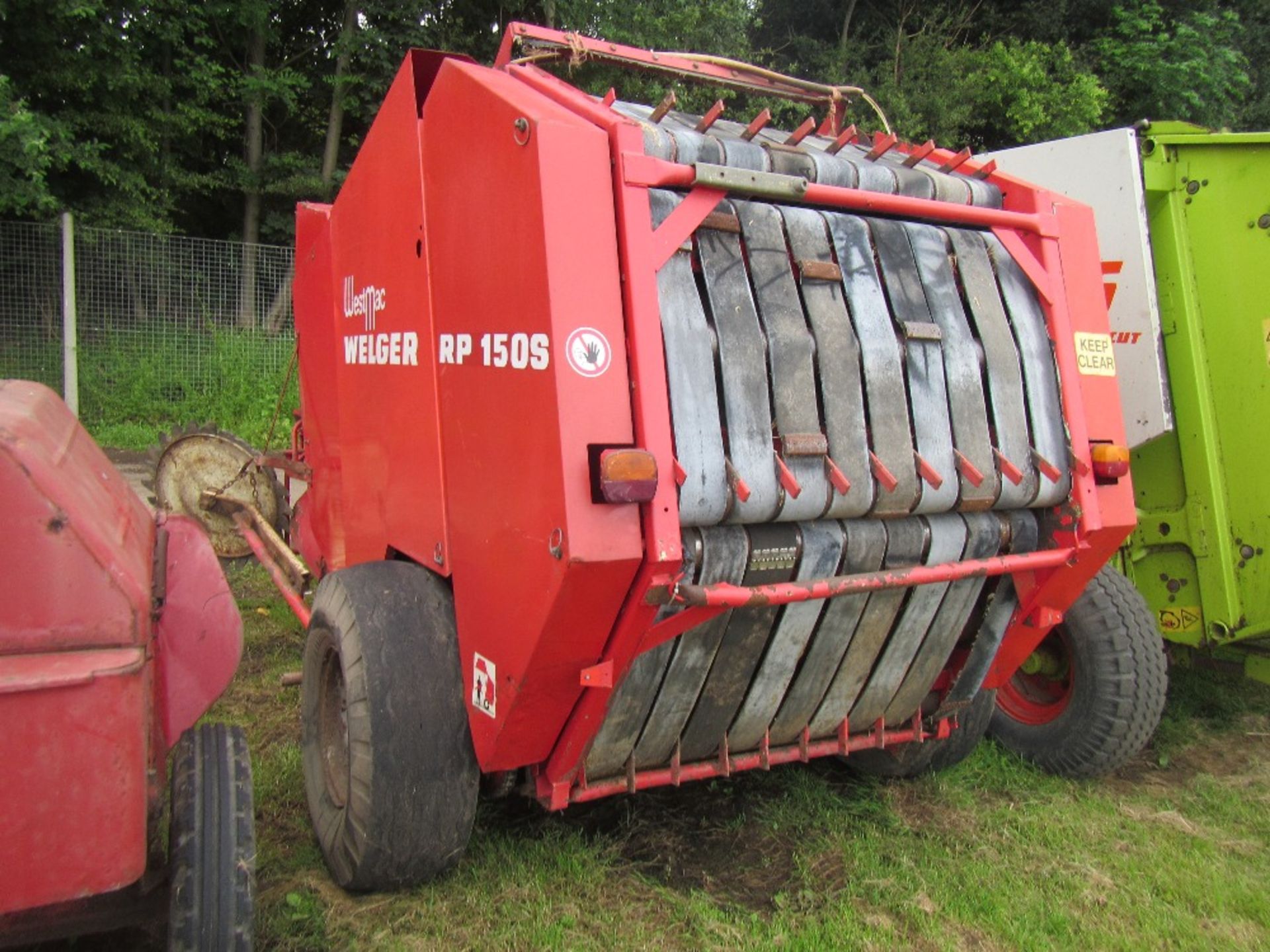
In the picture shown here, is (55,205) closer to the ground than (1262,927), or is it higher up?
higher up

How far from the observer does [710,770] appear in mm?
3113

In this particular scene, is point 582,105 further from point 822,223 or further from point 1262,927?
point 1262,927

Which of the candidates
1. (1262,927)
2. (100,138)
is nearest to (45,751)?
(1262,927)

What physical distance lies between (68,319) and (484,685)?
9.12 m

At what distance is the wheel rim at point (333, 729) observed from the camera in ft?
10.5

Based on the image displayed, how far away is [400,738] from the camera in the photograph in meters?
2.82

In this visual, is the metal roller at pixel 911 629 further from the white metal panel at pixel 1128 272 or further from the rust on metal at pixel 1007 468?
the white metal panel at pixel 1128 272

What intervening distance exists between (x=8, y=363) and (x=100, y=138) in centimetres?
352

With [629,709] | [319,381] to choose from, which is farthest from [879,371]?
[319,381]

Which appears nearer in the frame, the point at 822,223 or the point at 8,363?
the point at 822,223

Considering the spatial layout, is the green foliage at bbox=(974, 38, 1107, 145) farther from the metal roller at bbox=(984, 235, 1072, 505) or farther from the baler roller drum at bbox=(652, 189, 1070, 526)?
the baler roller drum at bbox=(652, 189, 1070, 526)

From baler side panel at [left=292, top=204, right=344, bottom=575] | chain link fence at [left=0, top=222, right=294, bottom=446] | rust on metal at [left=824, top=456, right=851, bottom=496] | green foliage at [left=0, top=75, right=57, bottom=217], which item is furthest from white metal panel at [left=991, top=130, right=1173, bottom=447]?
green foliage at [left=0, top=75, right=57, bottom=217]

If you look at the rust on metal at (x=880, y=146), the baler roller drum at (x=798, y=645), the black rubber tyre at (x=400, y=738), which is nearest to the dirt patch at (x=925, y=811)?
the baler roller drum at (x=798, y=645)

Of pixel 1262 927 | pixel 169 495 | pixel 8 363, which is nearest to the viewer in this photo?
pixel 1262 927
